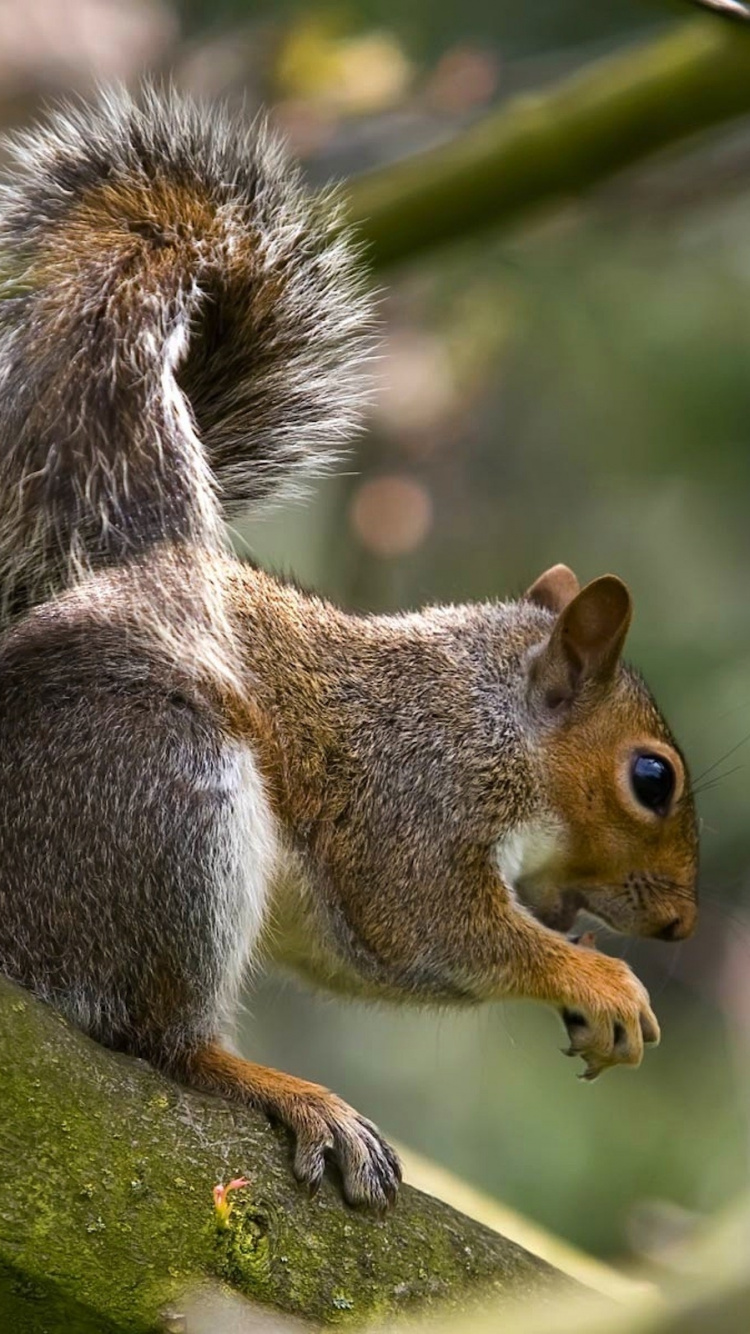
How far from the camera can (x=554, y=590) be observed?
3.63 metres

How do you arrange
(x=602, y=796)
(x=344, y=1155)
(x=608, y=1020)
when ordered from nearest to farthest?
(x=344, y=1155) → (x=608, y=1020) → (x=602, y=796)

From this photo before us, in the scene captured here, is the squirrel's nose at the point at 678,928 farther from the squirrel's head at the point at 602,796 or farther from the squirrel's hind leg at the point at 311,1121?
the squirrel's hind leg at the point at 311,1121

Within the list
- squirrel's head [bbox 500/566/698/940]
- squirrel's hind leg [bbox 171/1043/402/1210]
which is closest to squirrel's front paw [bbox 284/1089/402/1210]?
squirrel's hind leg [bbox 171/1043/402/1210]

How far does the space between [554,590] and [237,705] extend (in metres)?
1.07

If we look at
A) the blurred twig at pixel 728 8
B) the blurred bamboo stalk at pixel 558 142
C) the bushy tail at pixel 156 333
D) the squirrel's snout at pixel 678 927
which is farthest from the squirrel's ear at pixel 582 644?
the blurred twig at pixel 728 8

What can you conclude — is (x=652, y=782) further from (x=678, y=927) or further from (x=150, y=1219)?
(x=150, y=1219)

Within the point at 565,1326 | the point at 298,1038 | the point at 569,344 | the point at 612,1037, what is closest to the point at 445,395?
the point at 569,344

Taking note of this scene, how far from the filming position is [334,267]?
2943mm

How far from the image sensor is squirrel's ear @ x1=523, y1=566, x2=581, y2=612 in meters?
3.61

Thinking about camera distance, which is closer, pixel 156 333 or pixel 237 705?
pixel 156 333

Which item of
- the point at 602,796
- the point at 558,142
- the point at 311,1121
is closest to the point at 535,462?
the point at 602,796

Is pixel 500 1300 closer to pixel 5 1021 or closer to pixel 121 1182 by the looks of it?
pixel 121 1182

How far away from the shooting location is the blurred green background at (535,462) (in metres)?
4.54

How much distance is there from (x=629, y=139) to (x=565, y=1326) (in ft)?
6.81
